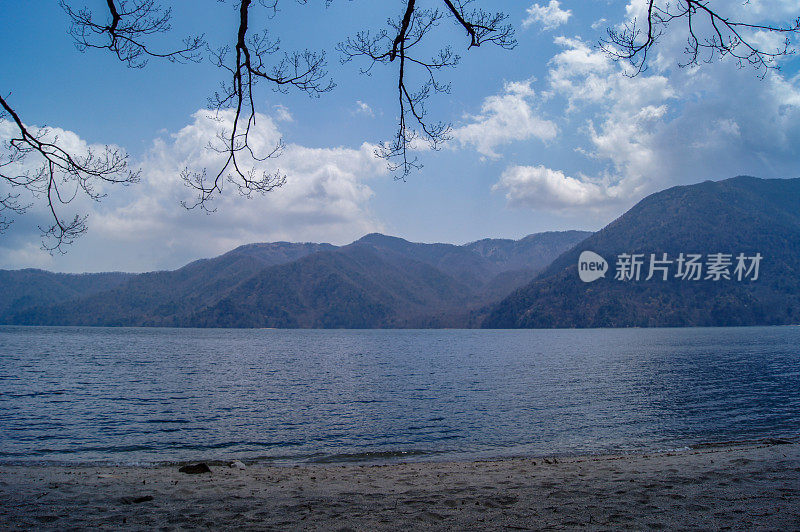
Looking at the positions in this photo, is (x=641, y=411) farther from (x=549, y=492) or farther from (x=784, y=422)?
(x=549, y=492)

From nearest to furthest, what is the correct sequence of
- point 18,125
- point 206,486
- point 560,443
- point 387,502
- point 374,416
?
point 18,125
point 387,502
point 206,486
point 560,443
point 374,416

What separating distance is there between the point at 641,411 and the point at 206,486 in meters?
29.8

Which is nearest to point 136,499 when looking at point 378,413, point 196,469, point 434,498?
point 196,469

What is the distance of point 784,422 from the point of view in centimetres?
2753

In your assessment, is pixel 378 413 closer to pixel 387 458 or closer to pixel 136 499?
pixel 387 458

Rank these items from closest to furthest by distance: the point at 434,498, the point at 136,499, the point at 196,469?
1. the point at 434,498
2. the point at 136,499
3. the point at 196,469

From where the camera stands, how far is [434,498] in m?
10.6

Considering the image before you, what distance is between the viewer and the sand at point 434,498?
8430 mm

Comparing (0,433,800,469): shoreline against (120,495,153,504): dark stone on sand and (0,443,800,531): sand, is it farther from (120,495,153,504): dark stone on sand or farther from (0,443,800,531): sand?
(120,495,153,504): dark stone on sand

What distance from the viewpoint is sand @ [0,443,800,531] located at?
27.7 ft

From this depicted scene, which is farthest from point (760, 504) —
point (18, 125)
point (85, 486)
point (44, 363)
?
point (44, 363)

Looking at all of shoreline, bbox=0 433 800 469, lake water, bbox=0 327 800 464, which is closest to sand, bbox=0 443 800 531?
shoreline, bbox=0 433 800 469

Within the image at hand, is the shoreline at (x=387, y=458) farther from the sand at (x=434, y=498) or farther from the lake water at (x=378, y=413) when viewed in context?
the sand at (x=434, y=498)

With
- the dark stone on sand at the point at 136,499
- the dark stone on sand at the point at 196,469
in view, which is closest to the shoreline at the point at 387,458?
the dark stone on sand at the point at 196,469
